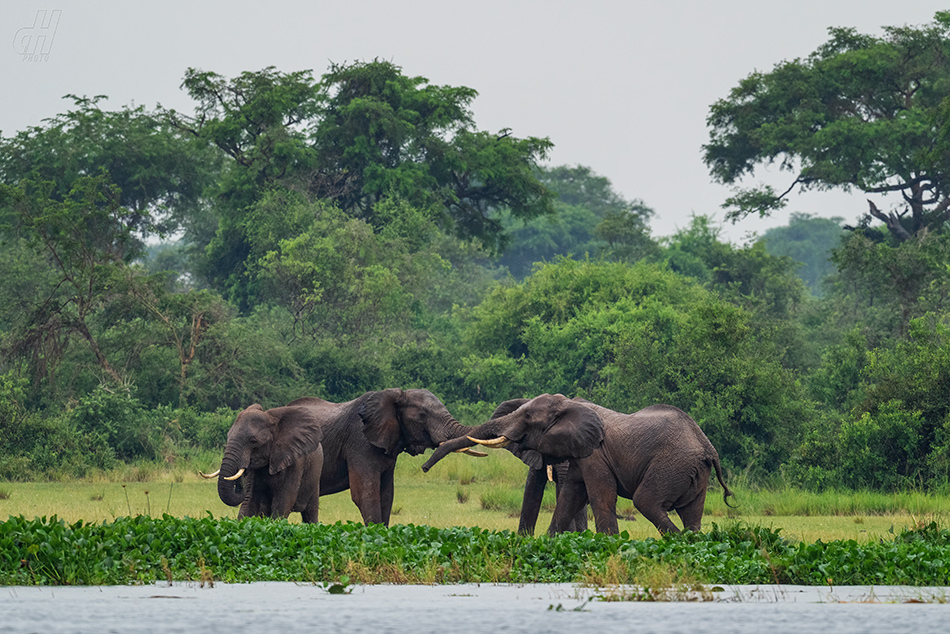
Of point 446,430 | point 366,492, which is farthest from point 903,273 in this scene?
point 366,492

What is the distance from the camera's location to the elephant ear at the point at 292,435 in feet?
46.2

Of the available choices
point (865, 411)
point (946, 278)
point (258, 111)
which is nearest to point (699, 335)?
point (865, 411)

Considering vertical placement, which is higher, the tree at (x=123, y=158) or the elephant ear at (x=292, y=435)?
the tree at (x=123, y=158)

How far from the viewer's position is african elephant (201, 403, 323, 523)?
547 inches

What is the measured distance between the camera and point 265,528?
10.3 meters

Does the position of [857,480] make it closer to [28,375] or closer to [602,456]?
[602,456]

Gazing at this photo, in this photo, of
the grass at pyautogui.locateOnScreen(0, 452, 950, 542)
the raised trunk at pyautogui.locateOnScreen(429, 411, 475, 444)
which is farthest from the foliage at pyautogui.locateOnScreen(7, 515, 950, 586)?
the grass at pyautogui.locateOnScreen(0, 452, 950, 542)

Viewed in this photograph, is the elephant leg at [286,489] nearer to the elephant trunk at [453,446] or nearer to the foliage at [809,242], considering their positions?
the elephant trunk at [453,446]

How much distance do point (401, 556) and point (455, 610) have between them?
2.80 metres

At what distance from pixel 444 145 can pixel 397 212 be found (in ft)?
11.2

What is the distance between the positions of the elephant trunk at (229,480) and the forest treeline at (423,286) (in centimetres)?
1297

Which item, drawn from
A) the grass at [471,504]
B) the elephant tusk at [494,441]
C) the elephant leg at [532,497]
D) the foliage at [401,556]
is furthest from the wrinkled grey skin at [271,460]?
the foliage at [401,556]

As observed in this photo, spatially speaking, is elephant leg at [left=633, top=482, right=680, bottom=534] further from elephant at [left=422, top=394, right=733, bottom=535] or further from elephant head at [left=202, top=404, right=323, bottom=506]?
elephant head at [left=202, top=404, right=323, bottom=506]

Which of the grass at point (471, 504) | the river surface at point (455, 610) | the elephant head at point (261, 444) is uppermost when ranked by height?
the elephant head at point (261, 444)
